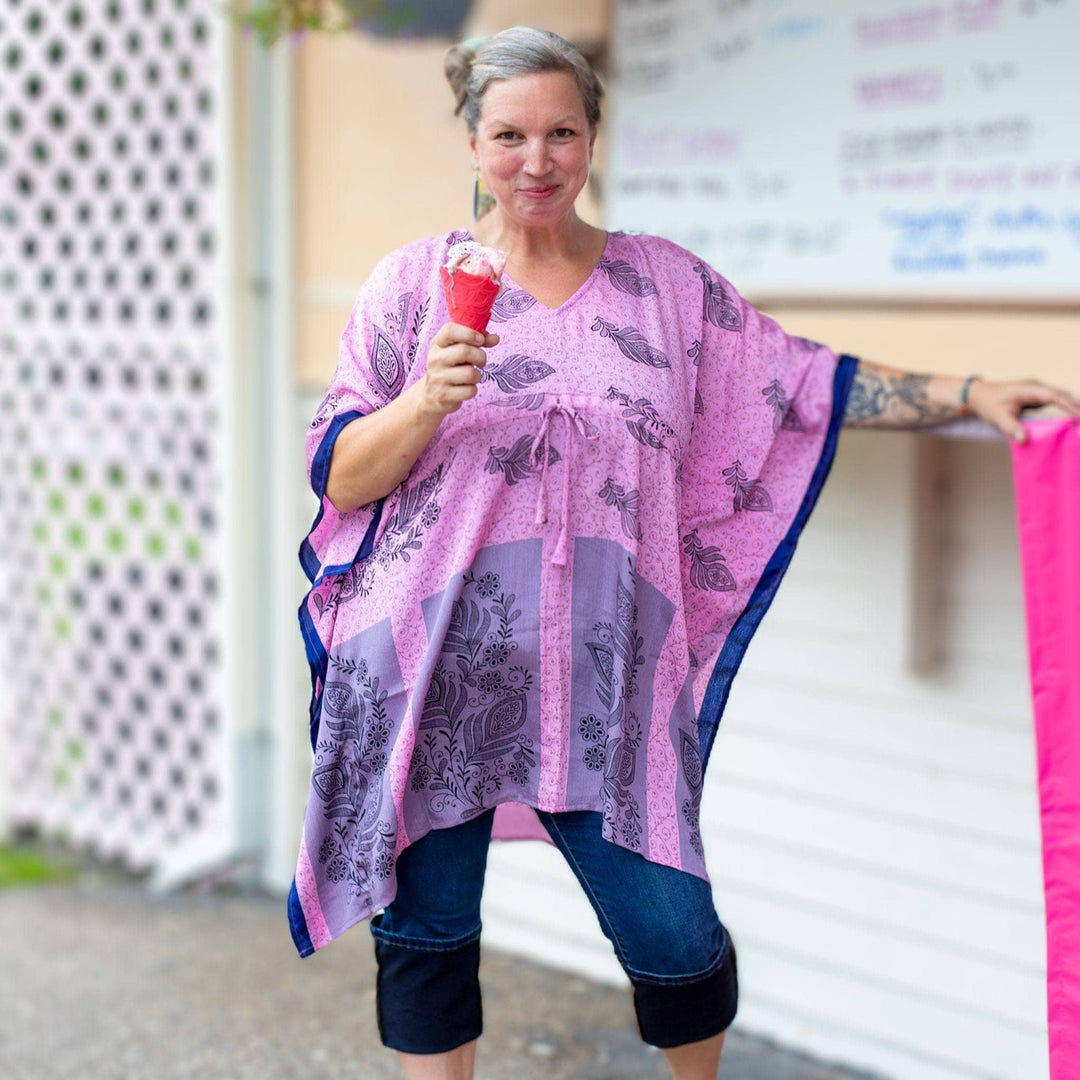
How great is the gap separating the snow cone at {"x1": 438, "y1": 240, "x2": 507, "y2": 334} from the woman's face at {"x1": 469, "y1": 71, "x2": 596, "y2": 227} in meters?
0.13

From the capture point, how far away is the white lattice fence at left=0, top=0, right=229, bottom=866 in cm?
446

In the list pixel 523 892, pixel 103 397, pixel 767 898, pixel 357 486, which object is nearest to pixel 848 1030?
pixel 767 898

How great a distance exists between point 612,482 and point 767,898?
1.82 metres

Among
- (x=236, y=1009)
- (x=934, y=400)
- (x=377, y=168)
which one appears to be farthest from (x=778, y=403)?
(x=236, y=1009)

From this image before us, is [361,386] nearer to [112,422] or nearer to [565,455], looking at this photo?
[565,455]

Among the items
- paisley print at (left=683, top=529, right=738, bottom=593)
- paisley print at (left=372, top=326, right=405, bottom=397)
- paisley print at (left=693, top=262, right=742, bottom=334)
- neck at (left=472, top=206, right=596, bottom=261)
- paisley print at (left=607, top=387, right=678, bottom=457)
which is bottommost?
paisley print at (left=683, top=529, right=738, bottom=593)

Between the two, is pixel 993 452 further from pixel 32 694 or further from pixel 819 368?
pixel 32 694

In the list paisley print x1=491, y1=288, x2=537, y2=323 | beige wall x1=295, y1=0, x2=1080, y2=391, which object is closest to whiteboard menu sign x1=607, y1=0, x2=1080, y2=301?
beige wall x1=295, y1=0, x2=1080, y2=391

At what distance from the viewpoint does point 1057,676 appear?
7.51ft

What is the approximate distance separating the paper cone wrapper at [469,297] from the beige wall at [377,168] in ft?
4.79

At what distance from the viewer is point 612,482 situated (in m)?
2.12

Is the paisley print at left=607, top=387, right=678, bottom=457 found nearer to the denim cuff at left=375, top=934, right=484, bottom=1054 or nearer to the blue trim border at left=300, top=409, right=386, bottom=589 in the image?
the blue trim border at left=300, top=409, right=386, bottom=589

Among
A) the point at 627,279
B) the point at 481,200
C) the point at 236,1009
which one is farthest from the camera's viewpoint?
the point at 236,1009

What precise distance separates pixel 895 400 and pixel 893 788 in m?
1.32
